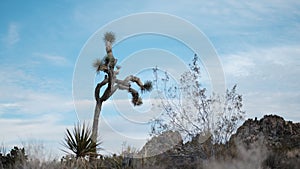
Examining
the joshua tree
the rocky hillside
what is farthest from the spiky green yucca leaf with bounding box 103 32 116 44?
the rocky hillside

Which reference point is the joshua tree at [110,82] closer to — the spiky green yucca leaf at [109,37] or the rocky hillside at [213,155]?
the spiky green yucca leaf at [109,37]

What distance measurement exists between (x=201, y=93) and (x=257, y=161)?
308cm

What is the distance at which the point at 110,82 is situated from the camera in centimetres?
2089

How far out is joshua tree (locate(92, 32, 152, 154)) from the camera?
20.7 metres

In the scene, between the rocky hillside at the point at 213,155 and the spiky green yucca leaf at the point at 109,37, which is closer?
the rocky hillside at the point at 213,155

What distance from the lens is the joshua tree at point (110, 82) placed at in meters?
20.7

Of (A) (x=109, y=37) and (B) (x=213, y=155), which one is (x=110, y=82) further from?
(B) (x=213, y=155)

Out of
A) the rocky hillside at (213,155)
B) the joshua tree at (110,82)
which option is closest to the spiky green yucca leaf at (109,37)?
the joshua tree at (110,82)

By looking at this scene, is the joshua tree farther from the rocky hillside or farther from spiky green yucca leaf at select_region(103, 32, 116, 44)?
the rocky hillside

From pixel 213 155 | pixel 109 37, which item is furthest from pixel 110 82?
pixel 213 155

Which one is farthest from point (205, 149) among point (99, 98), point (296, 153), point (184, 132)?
point (99, 98)

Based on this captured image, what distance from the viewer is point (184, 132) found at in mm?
15500

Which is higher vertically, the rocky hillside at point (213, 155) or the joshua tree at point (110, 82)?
the joshua tree at point (110, 82)

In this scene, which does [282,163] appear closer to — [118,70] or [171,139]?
[171,139]
